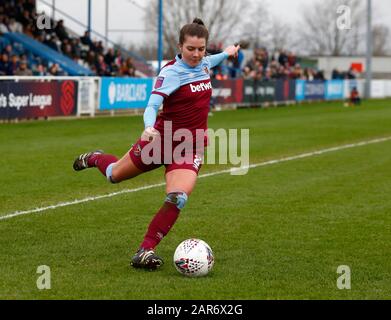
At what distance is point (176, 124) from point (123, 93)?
80.0ft

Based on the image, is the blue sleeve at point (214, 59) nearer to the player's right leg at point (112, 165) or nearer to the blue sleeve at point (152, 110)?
the blue sleeve at point (152, 110)

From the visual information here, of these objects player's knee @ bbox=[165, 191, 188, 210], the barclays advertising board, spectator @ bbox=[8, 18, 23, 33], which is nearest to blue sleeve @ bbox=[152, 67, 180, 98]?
player's knee @ bbox=[165, 191, 188, 210]

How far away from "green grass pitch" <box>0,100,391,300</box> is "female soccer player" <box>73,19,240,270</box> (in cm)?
36

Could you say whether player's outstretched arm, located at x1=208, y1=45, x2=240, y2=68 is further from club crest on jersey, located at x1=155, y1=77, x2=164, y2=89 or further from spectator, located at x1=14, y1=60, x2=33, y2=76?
spectator, located at x1=14, y1=60, x2=33, y2=76

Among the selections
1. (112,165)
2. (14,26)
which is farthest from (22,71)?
(112,165)

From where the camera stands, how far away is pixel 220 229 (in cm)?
957

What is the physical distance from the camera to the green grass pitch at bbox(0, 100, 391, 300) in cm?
690

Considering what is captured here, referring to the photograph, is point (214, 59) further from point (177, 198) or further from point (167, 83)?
point (177, 198)

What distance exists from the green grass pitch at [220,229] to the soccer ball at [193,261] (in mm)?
82

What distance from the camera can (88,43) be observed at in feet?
121
